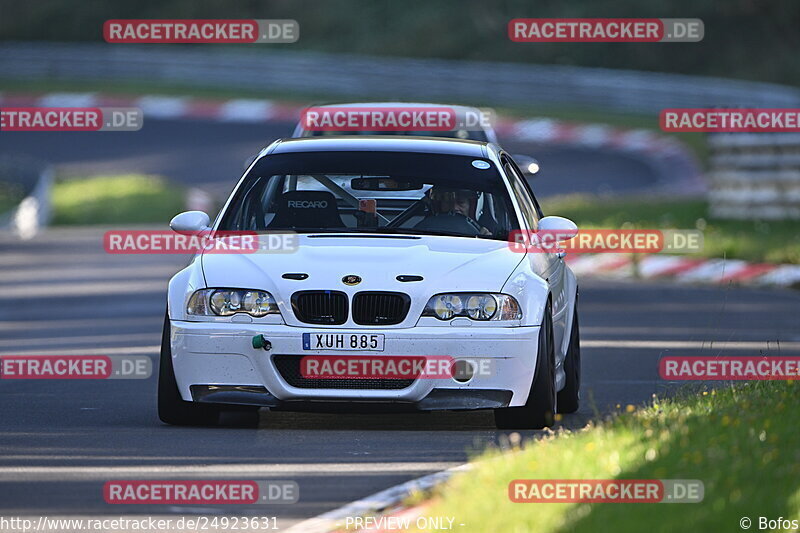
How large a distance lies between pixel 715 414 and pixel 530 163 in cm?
647

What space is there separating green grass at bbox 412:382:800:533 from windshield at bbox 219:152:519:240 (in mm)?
1847

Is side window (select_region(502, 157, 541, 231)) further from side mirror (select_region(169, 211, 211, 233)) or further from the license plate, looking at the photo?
side mirror (select_region(169, 211, 211, 233))

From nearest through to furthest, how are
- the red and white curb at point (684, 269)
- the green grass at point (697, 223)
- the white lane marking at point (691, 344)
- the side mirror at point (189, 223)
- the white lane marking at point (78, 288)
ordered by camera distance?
1. the side mirror at point (189, 223)
2. the white lane marking at point (691, 344)
3. the white lane marking at point (78, 288)
4. the red and white curb at point (684, 269)
5. the green grass at point (697, 223)

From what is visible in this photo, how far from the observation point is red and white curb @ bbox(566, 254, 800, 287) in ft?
68.5

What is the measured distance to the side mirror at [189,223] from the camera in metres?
10.7

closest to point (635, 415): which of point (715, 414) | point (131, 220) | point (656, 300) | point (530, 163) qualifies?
point (715, 414)

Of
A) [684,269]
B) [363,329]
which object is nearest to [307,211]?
[363,329]

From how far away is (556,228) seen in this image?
1080 cm

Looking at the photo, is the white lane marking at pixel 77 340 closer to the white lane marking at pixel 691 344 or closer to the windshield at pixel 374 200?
the white lane marking at pixel 691 344

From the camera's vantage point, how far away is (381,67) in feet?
161

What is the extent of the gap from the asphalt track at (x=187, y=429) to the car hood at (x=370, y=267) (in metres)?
0.74

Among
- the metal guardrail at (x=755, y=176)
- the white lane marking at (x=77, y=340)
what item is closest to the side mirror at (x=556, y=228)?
the white lane marking at (x=77, y=340)

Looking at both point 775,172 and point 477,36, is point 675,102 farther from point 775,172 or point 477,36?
point 775,172

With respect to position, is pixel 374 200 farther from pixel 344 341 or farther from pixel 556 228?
pixel 344 341
